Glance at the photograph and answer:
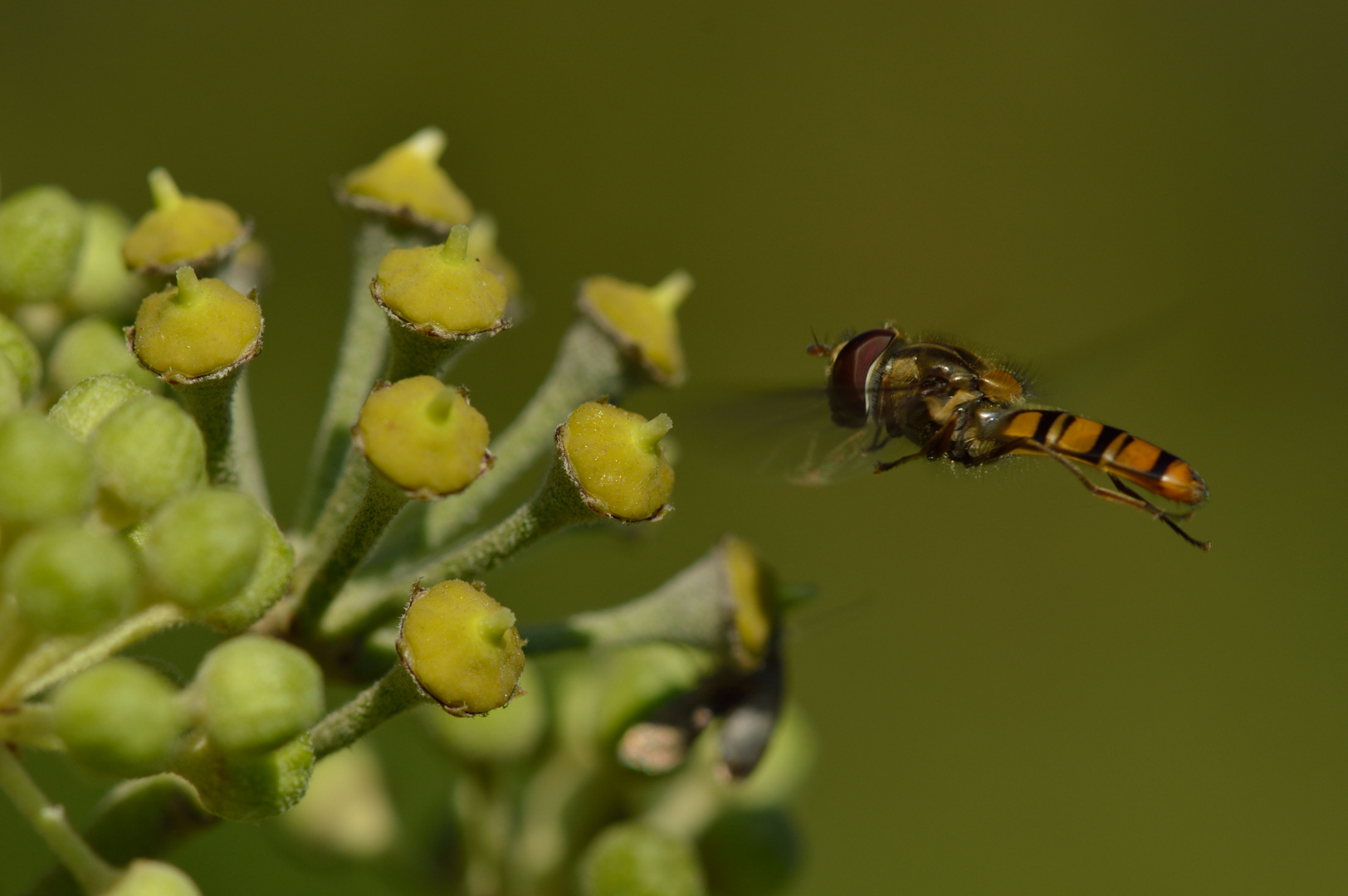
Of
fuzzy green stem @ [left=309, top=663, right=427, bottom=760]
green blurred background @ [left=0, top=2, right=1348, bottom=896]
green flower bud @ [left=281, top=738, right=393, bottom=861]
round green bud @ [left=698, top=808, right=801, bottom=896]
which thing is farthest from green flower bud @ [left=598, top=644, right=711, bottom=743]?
green blurred background @ [left=0, top=2, right=1348, bottom=896]

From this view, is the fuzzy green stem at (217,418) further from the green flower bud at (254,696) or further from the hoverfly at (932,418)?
the hoverfly at (932,418)

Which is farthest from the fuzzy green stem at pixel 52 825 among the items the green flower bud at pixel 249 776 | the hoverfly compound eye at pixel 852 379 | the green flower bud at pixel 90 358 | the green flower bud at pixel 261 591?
the hoverfly compound eye at pixel 852 379

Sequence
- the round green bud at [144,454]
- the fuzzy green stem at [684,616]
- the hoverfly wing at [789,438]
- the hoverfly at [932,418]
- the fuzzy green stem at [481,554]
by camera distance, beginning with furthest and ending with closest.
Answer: the hoverfly at [932,418] → the hoverfly wing at [789,438] → the fuzzy green stem at [684,616] → the fuzzy green stem at [481,554] → the round green bud at [144,454]

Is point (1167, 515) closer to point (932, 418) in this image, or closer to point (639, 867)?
point (932, 418)

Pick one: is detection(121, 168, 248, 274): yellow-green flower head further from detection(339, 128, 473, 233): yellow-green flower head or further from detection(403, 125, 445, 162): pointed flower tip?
detection(403, 125, 445, 162): pointed flower tip

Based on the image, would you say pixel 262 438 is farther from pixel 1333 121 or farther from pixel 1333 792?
pixel 1333 121

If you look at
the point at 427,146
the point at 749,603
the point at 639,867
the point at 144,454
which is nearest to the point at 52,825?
the point at 144,454
